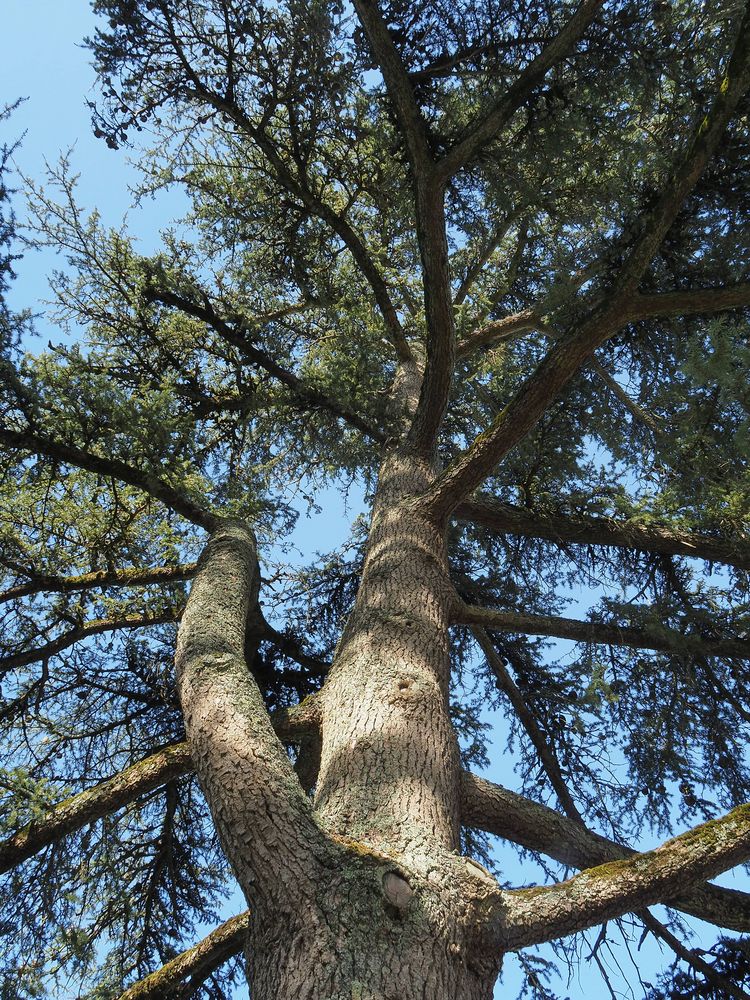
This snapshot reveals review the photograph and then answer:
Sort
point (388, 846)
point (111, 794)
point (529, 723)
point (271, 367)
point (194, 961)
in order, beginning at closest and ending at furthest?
point (388, 846) → point (194, 961) → point (111, 794) → point (529, 723) → point (271, 367)

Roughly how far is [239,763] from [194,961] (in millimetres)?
1564

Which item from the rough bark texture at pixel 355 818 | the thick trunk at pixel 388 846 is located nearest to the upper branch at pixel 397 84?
the thick trunk at pixel 388 846

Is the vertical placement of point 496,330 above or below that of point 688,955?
above

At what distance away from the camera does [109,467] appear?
5.25 meters

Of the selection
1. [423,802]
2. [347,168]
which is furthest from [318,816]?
[347,168]

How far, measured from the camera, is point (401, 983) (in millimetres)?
2201

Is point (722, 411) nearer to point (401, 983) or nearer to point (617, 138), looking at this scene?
point (617, 138)

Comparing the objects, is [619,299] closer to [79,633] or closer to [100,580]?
[100,580]

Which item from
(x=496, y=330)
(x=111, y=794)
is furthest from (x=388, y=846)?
(x=496, y=330)

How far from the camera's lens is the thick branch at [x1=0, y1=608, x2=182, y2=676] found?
16.8 ft

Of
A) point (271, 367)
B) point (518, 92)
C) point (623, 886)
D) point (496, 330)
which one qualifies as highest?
point (496, 330)

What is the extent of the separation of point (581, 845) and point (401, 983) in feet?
5.61

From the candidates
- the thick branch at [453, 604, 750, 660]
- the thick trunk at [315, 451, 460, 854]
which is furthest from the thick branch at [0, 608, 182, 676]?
the thick branch at [453, 604, 750, 660]

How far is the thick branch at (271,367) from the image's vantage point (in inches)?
287
